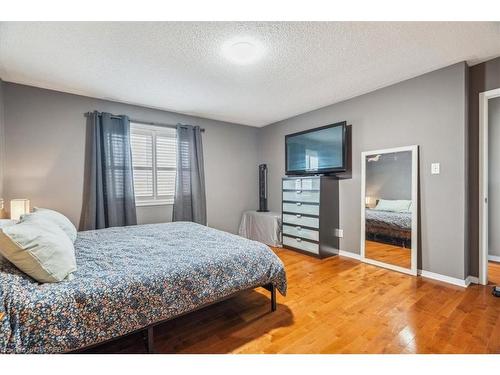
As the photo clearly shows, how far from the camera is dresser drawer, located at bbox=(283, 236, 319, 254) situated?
11.3ft

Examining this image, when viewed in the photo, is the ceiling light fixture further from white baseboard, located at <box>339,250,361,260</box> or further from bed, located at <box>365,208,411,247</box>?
white baseboard, located at <box>339,250,361,260</box>

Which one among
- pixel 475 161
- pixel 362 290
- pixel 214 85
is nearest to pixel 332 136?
pixel 475 161

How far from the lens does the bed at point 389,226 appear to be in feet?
9.32

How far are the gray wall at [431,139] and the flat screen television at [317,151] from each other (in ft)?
0.66

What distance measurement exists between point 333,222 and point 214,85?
261cm

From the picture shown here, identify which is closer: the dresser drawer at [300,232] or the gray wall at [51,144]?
the gray wall at [51,144]

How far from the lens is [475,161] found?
2.44m

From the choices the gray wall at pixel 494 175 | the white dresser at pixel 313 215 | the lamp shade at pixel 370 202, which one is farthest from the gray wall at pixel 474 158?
the white dresser at pixel 313 215

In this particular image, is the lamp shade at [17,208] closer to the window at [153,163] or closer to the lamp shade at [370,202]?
the window at [153,163]

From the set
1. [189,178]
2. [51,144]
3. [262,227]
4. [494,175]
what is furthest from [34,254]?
[494,175]

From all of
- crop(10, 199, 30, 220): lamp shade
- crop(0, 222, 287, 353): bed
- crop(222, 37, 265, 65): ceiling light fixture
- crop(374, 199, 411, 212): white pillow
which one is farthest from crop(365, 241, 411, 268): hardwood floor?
crop(10, 199, 30, 220): lamp shade

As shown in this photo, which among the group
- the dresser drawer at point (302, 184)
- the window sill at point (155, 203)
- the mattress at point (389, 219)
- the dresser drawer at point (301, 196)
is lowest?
the mattress at point (389, 219)
